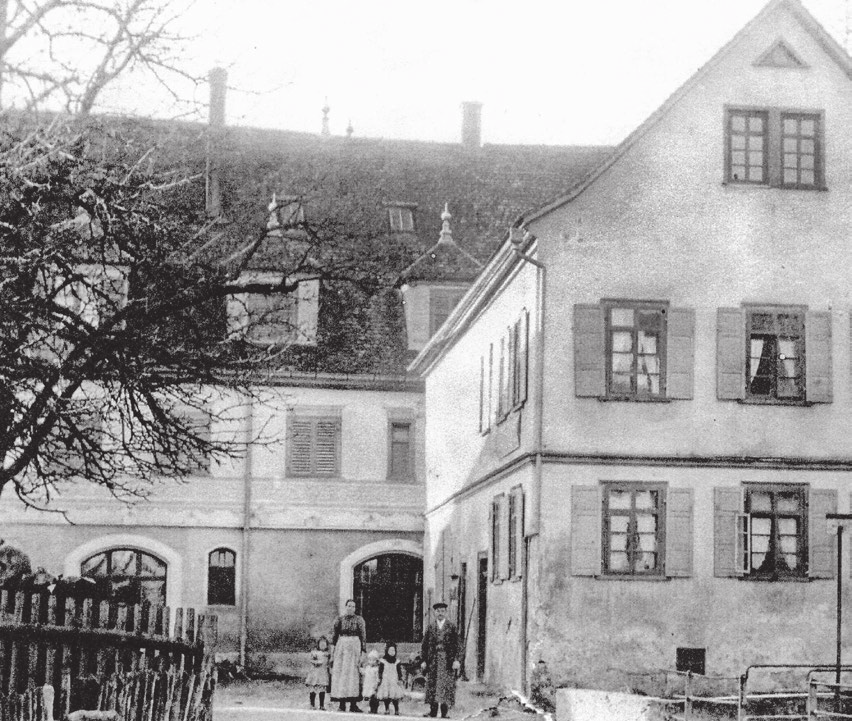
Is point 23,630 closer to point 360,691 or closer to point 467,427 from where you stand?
point 360,691

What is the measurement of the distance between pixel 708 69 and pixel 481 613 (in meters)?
10.4

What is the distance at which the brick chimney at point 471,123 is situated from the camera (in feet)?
139

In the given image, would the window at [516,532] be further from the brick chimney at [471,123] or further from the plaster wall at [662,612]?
the brick chimney at [471,123]

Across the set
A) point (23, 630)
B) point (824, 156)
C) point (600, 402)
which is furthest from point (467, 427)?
point (23, 630)

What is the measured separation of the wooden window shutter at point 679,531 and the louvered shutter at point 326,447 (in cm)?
1322

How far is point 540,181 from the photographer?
40.1 metres

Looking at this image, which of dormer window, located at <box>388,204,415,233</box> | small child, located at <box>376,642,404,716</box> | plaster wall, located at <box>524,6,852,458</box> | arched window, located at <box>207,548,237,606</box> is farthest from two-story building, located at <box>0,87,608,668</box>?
small child, located at <box>376,642,404,716</box>

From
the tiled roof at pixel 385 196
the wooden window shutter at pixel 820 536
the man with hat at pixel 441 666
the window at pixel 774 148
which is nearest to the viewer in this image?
the man with hat at pixel 441 666

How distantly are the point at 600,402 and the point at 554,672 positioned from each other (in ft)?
12.9

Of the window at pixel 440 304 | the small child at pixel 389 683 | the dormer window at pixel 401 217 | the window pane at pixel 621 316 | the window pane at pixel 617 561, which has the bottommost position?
the small child at pixel 389 683

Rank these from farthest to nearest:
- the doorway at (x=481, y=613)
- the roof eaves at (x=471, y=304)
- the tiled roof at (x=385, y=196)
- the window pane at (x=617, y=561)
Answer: the tiled roof at (x=385, y=196), the doorway at (x=481, y=613), the roof eaves at (x=471, y=304), the window pane at (x=617, y=561)

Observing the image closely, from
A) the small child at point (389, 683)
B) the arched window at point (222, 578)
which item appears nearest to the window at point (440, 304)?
the arched window at point (222, 578)

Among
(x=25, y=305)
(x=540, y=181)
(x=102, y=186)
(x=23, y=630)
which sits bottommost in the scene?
(x=23, y=630)

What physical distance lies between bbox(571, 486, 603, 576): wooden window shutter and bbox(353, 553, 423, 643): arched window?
1266 cm
